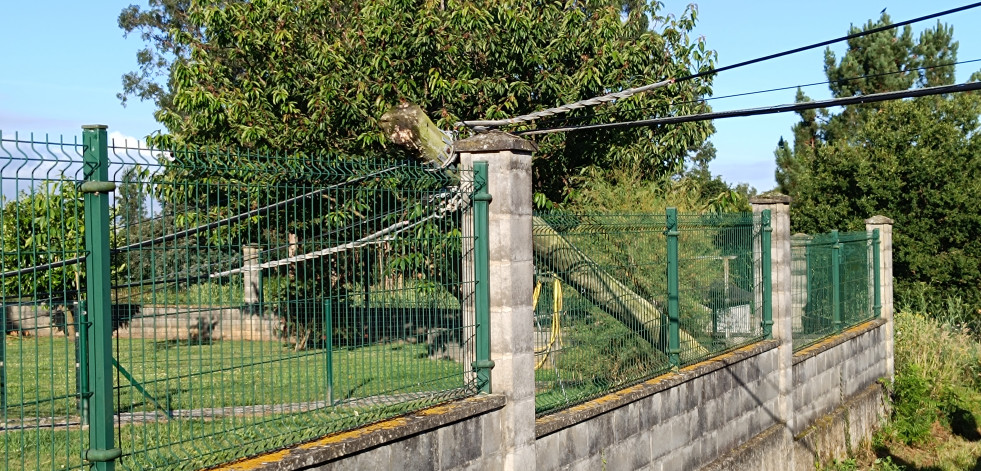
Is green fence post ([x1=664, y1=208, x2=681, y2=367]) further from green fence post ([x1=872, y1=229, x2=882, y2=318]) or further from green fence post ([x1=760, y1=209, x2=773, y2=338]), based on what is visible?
green fence post ([x1=872, y1=229, x2=882, y2=318])

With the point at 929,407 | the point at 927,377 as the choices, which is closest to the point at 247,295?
the point at 929,407

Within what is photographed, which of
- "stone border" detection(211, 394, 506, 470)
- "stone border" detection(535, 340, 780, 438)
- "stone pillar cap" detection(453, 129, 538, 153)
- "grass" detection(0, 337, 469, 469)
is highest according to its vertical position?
"stone pillar cap" detection(453, 129, 538, 153)

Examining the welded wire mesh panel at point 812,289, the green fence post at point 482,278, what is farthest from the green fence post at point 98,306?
the welded wire mesh panel at point 812,289

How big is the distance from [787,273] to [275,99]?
7.57 meters

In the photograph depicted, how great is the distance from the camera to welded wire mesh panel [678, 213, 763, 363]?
9.16 m

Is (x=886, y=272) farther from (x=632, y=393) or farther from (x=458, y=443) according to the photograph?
(x=458, y=443)

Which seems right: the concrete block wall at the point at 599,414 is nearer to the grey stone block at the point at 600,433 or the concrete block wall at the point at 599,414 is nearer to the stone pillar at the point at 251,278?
the grey stone block at the point at 600,433

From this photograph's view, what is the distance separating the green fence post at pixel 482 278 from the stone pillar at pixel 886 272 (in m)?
11.1

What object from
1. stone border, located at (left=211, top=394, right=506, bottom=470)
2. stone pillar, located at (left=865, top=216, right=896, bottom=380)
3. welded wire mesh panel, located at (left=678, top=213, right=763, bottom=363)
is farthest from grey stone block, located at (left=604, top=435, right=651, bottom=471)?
stone pillar, located at (left=865, top=216, right=896, bottom=380)

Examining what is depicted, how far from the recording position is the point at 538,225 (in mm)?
7023

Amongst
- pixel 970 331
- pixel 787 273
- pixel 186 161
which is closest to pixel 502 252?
pixel 186 161

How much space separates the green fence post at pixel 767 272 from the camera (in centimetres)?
1099

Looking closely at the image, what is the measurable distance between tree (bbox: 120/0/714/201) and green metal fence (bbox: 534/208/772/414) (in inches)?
177

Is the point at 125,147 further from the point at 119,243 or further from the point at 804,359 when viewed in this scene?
the point at 804,359
